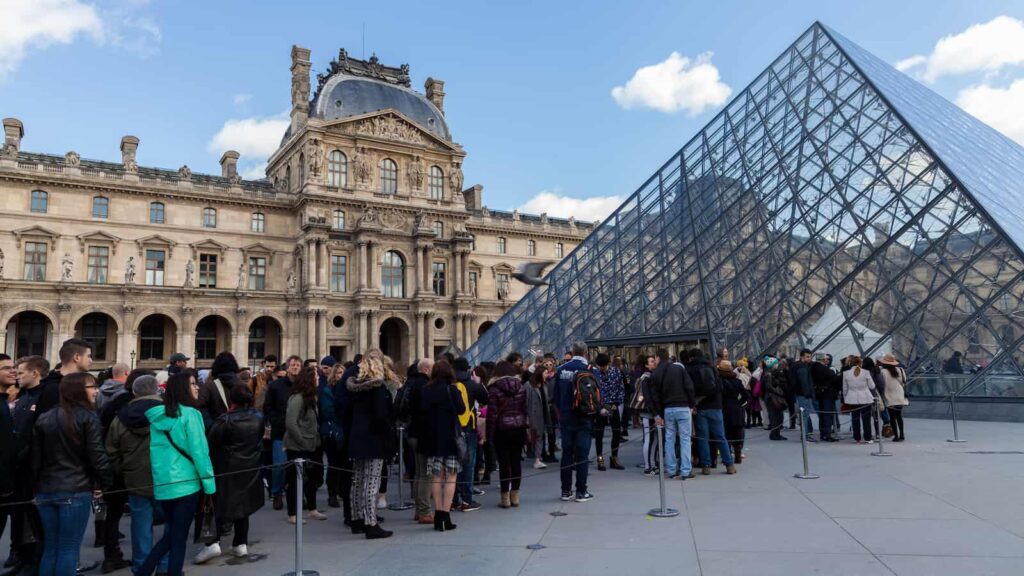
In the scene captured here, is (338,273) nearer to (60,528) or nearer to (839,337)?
(839,337)

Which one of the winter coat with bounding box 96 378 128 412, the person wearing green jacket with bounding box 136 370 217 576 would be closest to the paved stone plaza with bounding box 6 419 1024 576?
the person wearing green jacket with bounding box 136 370 217 576

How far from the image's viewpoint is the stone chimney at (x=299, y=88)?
42.8 m

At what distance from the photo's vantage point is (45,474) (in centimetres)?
459

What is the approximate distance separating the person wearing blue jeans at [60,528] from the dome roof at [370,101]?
1560 inches

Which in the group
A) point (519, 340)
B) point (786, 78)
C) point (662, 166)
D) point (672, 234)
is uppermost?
point (786, 78)

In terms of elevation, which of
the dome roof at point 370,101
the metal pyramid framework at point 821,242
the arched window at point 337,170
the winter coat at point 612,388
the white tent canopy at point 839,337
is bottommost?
the winter coat at point 612,388

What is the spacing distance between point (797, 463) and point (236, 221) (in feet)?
122

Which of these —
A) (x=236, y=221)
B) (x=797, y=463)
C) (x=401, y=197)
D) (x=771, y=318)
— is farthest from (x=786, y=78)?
(x=236, y=221)

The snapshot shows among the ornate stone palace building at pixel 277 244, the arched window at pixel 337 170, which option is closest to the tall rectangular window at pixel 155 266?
the ornate stone palace building at pixel 277 244

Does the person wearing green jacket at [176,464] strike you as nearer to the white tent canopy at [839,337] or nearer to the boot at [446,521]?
the boot at [446,521]

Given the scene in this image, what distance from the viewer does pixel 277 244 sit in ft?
133

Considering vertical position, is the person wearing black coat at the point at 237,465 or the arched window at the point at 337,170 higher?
the arched window at the point at 337,170

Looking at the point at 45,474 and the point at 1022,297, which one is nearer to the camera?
the point at 45,474

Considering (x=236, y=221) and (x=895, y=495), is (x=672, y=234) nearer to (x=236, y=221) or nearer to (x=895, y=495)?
(x=895, y=495)
